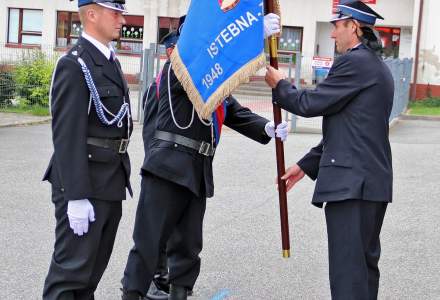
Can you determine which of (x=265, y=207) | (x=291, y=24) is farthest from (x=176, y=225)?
(x=291, y=24)

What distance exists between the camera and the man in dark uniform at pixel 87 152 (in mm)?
4348

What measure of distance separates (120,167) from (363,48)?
5.16ft

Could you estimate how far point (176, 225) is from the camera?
5.59 m

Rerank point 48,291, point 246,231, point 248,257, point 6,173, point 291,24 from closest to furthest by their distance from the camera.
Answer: point 48,291 < point 248,257 < point 246,231 < point 6,173 < point 291,24

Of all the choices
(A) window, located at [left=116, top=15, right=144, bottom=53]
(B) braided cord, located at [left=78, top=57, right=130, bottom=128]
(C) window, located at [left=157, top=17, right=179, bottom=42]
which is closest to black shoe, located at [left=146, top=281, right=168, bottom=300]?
(B) braided cord, located at [left=78, top=57, right=130, bottom=128]

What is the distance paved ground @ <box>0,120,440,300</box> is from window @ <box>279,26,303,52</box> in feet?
61.2

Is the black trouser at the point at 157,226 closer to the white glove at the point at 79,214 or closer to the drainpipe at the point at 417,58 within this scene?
the white glove at the point at 79,214

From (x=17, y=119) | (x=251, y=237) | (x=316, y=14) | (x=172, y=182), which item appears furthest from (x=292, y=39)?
(x=172, y=182)

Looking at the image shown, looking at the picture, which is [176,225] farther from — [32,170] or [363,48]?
[32,170]

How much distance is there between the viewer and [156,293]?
19.7 ft

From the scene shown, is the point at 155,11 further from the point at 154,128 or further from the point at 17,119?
the point at 154,128

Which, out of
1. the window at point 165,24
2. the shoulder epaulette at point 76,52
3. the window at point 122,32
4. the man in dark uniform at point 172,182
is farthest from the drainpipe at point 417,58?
the shoulder epaulette at point 76,52

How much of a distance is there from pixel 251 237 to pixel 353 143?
10.8 feet

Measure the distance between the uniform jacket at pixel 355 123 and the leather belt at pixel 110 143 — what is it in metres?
1.05
